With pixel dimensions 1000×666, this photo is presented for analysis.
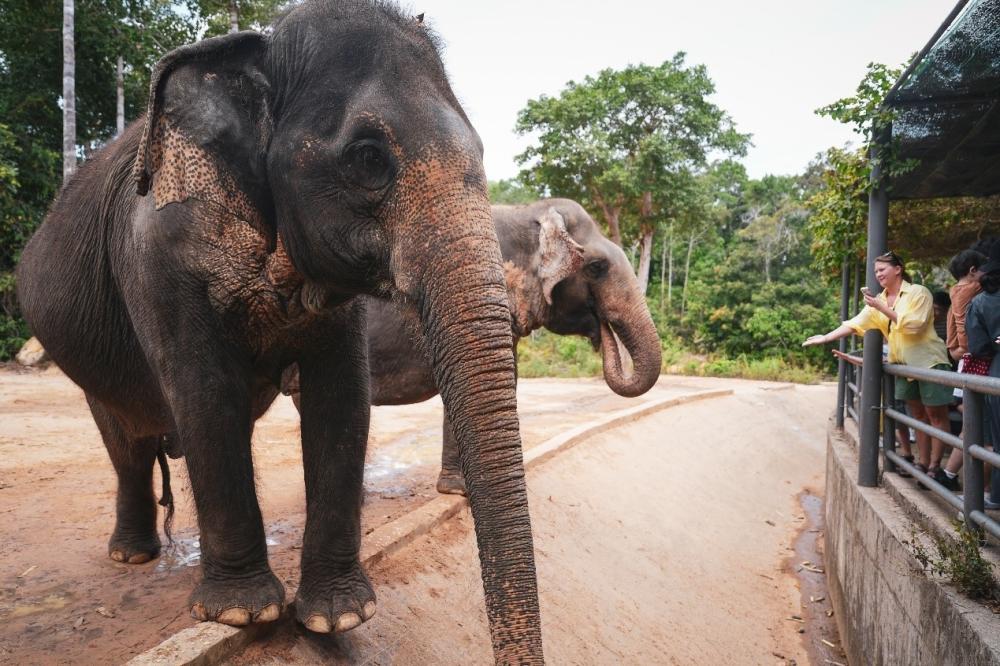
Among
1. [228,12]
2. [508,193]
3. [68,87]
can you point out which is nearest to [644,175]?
[228,12]

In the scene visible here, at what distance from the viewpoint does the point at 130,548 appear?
4.23 metres

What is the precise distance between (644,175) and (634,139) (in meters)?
1.40

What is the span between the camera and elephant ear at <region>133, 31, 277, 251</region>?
2732 millimetres

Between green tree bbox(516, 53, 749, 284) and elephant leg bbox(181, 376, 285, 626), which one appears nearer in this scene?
elephant leg bbox(181, 376, 285, 626)

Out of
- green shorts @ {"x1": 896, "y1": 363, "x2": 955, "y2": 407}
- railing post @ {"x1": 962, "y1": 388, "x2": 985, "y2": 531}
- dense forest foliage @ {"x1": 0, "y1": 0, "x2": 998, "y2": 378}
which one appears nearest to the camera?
railing post @ {"x1": 962, "y1": 388, "x2": 985, "y2": 531}

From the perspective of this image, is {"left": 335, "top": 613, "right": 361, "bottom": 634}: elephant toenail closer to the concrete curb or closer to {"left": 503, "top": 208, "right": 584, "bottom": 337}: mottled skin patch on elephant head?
the concrete curb

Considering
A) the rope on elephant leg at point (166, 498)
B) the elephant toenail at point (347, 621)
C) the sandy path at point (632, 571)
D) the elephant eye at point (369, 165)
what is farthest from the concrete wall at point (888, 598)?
the rope on elephant leg at point (166, 498)

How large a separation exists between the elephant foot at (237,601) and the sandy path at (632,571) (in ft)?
0.50

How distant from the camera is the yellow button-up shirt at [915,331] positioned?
16.9ft

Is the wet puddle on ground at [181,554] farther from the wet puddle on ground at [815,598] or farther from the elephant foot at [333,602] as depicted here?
the wet puddle on ground at [815,598]

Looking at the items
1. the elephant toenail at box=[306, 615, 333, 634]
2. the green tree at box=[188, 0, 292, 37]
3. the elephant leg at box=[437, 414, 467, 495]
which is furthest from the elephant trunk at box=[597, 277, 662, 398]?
the green tree at box=[188, 0, 292, 37]

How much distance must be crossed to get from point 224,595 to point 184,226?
4.77 ft

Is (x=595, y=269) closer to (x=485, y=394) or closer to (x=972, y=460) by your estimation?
(x=972, y=460)

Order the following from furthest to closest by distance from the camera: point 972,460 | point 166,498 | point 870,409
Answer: point 870,409 → point 166,498 → point 972,460
